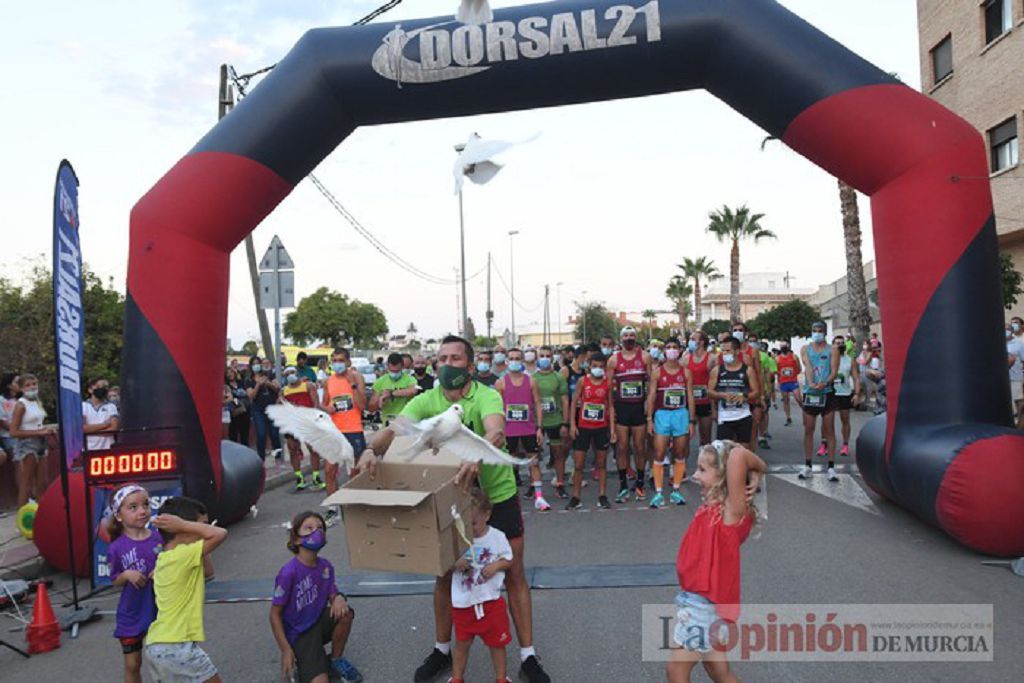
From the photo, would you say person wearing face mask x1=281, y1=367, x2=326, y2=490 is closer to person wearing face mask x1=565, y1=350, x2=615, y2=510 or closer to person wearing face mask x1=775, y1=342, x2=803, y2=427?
person wearing face mask x1=565, y1=350, x2=615, y2=510

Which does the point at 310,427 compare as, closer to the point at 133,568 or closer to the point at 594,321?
the point at 133,568

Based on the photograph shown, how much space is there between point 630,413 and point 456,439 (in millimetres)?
5161

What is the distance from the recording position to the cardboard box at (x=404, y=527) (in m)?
3.19

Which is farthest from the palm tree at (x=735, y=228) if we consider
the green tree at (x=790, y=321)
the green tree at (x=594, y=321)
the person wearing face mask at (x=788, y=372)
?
the green tree at (x=594, y=321)

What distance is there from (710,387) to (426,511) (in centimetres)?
605

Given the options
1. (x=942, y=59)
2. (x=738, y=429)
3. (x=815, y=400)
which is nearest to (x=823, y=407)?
(x=815, y=400)

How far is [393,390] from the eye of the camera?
9250 millimetres

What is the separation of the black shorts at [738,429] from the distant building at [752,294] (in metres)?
85.1

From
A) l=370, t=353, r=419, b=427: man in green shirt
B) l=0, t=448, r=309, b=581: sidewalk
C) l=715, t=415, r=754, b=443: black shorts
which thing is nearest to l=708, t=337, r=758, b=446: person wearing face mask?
l=715, t=415, r=754, b=443: black shorts

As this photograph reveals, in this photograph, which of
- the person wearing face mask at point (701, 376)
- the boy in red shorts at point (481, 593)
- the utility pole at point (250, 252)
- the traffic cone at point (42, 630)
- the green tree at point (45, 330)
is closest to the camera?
the boy in red shorts at point (481, 593)

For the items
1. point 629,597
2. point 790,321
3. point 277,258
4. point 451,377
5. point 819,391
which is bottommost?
point 629,597

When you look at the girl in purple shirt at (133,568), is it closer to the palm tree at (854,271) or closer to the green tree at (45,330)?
the green tree at (45,330)

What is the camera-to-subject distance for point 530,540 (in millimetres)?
6719

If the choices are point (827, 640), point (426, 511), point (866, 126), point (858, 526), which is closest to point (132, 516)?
point (426, 511)
